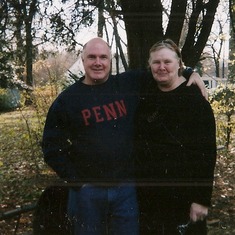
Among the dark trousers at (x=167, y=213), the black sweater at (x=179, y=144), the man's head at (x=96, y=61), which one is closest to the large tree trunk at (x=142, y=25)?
the man's head at (x=96, y=61)

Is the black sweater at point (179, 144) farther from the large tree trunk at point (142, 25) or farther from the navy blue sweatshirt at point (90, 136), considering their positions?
the large tree trunk at point (142, 25)

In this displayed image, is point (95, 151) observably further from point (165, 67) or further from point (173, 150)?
point (165, 67)

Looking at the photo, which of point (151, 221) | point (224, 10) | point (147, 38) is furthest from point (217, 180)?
point (151, 221)

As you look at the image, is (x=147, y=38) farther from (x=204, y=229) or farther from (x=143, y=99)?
(x=204, y=229)

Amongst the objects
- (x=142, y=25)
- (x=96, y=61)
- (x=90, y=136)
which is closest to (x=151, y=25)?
(x=142, y=25)

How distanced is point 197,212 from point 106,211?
1.94ft

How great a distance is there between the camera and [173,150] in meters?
2.53

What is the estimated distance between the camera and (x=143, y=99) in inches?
108

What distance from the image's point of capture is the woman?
2518mm

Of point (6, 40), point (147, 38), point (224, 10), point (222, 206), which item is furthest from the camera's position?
point (224, 10)

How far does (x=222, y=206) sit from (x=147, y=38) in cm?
270

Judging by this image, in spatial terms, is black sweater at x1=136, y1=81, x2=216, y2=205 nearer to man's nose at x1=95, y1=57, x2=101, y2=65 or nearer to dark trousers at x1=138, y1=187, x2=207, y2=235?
dark trousers at x1=138, y1=187, x2=207, y2=235

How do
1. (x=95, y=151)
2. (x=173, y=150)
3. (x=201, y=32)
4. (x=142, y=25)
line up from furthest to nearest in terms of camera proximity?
1. (x=201, y=32)
2. (x=142, y=25)
3. (x=95, y=151)
4. (x=173, y=150)

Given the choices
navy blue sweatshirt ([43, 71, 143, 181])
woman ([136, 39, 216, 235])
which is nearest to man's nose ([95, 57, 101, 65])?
navy blue sweatshirt ([43, 71, 143, 181])
